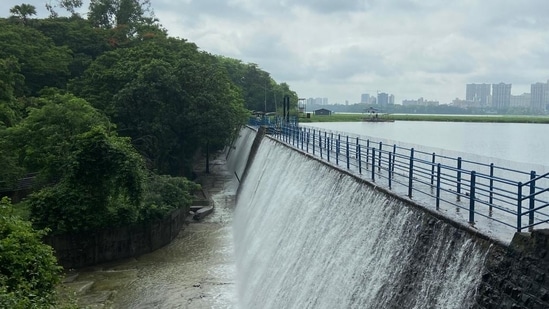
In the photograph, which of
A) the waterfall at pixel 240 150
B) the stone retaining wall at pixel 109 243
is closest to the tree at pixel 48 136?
the stone retaining wall at pixel 109 243

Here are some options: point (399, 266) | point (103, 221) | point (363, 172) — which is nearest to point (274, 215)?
point (363, 172)

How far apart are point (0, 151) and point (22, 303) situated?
620 inches

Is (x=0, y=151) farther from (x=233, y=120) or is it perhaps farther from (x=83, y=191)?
(x=233, y=120)

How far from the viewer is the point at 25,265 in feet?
35.6

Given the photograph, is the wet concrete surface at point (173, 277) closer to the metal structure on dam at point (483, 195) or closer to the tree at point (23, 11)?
the metal structure on dam at point (483, 195)

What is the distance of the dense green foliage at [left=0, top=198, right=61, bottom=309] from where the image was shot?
32.4 feet

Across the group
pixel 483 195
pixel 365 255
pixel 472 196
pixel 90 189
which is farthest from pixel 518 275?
pixel 90 189

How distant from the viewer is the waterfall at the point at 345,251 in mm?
7723

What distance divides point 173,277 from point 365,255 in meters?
10.5

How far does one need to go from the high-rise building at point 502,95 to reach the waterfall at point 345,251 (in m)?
134

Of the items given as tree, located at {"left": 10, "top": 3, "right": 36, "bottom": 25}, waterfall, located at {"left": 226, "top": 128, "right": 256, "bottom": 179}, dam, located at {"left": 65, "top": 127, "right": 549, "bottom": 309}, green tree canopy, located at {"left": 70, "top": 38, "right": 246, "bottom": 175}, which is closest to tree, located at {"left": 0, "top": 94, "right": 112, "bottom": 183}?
→ dam, located at {"left": 65, "top": 127, "right": 549, "bottom": 309}

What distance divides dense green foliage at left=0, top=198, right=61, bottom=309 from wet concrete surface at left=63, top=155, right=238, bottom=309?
181cm

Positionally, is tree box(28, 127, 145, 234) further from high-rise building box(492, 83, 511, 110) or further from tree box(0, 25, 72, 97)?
high-rise building box(492, 83, 511, 110)

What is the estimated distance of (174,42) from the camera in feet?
159
